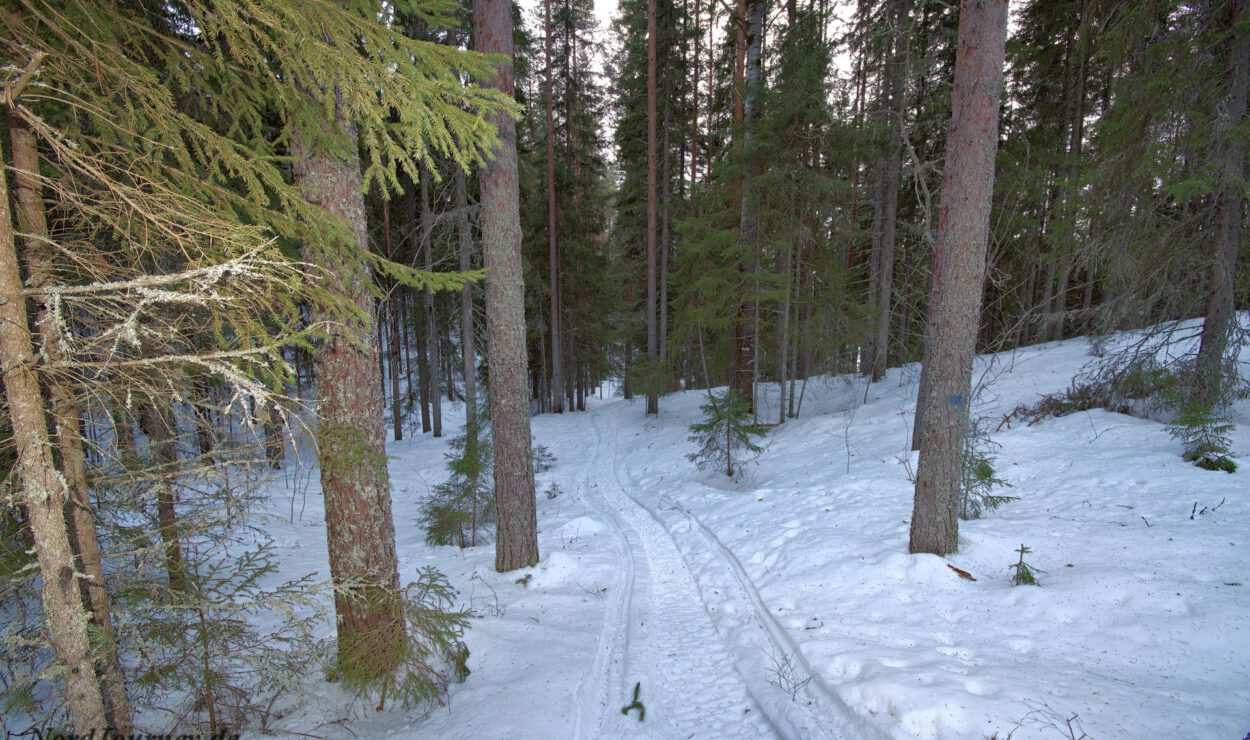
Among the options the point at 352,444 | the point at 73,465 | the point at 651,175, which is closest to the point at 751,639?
the point at 352,444

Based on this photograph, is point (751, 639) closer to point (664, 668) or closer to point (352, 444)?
point (664, 668)

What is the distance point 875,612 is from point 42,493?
6157 mm

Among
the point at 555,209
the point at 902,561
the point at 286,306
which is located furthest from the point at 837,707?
the point at 555,209

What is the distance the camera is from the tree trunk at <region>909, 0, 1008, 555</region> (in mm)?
4691

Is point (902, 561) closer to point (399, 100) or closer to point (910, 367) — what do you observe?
point (399, 100)

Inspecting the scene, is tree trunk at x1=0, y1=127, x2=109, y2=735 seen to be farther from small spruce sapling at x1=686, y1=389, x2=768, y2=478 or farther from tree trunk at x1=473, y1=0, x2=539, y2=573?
small spruce sapling at x1=686, y1=389, x2=768, y2=478

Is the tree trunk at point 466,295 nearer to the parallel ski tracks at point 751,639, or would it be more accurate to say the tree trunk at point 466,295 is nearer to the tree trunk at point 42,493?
the parallel ski tracks at point 751,639

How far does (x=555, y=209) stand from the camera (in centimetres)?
2006

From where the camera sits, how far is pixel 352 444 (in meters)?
3.52

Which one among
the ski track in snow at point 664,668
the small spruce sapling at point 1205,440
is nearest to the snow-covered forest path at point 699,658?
the ski track in snow at point 664,668

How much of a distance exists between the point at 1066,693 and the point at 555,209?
2013cm

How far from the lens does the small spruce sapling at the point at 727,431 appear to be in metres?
9.89

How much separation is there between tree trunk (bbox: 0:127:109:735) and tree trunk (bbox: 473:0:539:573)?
11.4 ft

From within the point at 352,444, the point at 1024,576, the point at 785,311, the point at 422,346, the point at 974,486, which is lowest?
the point at 1024,576
